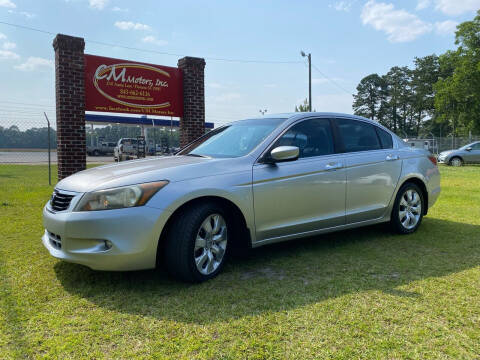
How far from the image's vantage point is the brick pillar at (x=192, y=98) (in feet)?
32.2

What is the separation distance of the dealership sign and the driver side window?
5.62 metres

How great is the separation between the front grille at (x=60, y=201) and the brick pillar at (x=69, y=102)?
4867 millimetres

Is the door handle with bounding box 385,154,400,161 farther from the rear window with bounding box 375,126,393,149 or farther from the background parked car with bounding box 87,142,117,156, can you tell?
the background parked car with bounding box 87,142,117,156

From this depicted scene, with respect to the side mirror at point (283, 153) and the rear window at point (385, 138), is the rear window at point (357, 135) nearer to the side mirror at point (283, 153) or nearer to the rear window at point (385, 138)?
the rear window at point (385, 138)

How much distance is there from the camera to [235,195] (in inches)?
149

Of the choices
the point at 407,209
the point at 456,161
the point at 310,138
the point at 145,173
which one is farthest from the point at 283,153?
the point at 456,161

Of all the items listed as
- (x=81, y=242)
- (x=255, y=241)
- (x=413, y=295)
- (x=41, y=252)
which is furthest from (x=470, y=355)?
(x=41, y=252)

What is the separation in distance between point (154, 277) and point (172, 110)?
6601 mm

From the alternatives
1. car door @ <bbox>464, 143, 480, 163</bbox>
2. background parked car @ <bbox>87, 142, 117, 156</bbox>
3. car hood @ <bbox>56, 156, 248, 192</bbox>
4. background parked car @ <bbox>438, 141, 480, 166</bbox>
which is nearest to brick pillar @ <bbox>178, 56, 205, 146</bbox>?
car hood @ <bbox>56, 156, 248, 192</bbox>

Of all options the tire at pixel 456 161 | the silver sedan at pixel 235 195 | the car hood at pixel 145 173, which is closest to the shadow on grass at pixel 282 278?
the silver sedan at pixel 235 195

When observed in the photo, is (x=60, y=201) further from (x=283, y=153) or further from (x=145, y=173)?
(x=283, y=153)

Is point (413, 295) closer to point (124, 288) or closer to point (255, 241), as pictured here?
point (255, 241)

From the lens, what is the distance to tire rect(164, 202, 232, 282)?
343cm

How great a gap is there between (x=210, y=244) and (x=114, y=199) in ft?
3.05
